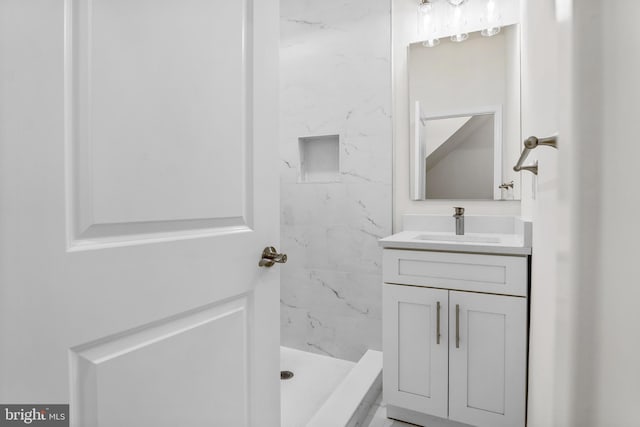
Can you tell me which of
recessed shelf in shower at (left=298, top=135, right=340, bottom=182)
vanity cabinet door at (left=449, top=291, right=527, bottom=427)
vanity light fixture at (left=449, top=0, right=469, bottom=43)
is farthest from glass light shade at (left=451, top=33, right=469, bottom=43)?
vanity cabinet door at (left=449, top=291, right=527, bottom=427)

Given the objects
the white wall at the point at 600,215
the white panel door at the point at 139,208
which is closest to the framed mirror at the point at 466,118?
the white panel door at the point at 139,208

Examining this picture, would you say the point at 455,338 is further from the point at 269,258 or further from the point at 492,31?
the point at 492,31

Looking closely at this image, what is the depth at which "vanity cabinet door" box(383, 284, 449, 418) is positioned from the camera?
1617 mm

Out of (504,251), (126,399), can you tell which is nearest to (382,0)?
(504,251)

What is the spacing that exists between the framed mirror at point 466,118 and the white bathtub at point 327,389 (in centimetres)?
105

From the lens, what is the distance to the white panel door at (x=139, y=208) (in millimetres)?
517

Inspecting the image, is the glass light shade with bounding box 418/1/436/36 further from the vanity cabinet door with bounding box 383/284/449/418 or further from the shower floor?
the shower floor

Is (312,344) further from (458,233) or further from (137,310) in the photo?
(137,310)

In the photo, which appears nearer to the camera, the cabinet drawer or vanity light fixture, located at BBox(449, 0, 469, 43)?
the cabinet drawer

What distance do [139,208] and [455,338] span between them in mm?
1422

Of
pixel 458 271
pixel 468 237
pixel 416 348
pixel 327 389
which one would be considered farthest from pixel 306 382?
pixel 468 237

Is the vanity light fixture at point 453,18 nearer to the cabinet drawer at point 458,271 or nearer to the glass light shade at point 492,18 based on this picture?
the glass light shade at point 492,18

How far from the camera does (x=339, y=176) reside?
2346 mm

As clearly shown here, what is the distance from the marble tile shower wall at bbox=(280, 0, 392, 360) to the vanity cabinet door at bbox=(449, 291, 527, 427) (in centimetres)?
69
